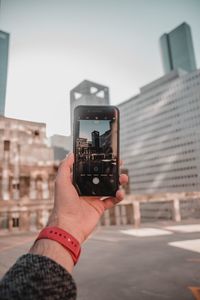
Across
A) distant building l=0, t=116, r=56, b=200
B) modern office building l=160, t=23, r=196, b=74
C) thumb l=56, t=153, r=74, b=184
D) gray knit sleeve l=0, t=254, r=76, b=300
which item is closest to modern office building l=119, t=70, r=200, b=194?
distant building l=0, t=116, r=56, b=200

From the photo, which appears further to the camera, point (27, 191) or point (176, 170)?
point (176, 170)

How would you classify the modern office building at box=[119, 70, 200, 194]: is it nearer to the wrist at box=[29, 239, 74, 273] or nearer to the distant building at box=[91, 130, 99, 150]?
the distant building at box=[91, 130, 99, 150]

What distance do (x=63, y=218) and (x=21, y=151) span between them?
17.2 meters

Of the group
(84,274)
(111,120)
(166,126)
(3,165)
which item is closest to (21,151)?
(3,165)

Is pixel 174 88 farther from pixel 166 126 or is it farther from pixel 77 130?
pixel 77 130

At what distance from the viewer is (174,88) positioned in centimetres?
7619

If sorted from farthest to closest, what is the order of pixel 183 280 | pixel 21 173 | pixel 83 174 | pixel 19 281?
pixel 21 173, pixel 183 280, pixel 83 174, pixel 19 281

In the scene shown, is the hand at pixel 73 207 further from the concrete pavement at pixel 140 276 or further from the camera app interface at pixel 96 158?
the concrete pavement at pixel 140 276

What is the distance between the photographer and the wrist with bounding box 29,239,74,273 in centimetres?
81

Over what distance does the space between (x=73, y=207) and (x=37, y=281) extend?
1.48 ft

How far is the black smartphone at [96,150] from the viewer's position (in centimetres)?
134

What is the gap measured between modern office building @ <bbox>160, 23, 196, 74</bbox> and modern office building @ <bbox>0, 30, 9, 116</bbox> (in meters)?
150

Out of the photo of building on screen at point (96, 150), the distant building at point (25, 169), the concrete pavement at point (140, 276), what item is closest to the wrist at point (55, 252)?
the photo of building on screen at point (96, 150)

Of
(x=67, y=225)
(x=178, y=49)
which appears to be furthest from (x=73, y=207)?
(x=178, y=49)
